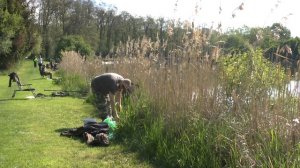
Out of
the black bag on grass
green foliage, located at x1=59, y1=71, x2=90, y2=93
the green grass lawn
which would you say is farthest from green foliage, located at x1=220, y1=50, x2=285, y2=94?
green foliage, located at x1=59, y1=71, x2=90, y2=93

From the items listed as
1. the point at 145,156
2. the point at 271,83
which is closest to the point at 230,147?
the point at 271,83

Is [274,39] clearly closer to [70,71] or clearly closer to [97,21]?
[70,71]

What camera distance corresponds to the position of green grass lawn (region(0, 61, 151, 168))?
762 centimetres

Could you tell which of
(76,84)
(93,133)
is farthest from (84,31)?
(93,133)

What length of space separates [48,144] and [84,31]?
6354cm

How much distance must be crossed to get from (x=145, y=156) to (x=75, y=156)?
48.5 inches

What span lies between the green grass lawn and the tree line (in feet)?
8.06

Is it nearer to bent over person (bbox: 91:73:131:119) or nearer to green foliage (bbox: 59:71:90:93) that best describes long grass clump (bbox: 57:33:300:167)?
bent over person (bbox: 91:73:131:119)

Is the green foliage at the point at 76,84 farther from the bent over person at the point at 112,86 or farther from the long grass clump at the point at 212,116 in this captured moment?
the long grass clump at the point at 212,116

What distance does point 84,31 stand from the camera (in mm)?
71312

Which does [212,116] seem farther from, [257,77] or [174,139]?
[174,139]

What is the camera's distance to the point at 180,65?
8430 millimetres

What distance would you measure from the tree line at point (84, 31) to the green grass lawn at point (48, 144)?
246cm

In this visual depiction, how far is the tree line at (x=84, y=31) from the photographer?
8164mm
